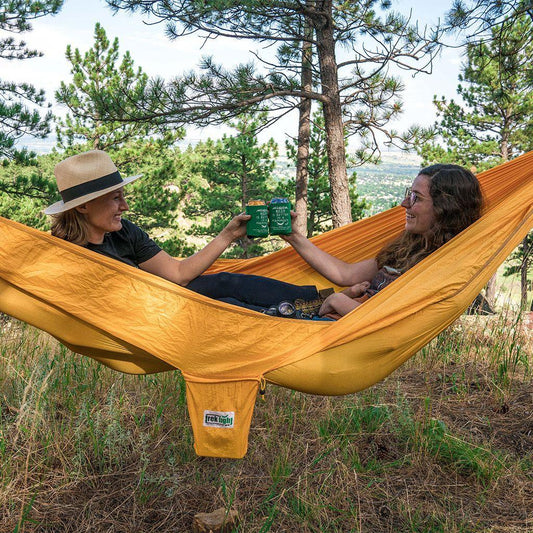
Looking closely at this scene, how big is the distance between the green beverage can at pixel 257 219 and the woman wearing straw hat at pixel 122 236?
22 mm

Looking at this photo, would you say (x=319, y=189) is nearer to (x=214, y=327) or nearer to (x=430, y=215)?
(x=430, y=215)

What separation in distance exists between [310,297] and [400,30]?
4804mm

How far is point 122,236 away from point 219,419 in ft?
Result: 2.37

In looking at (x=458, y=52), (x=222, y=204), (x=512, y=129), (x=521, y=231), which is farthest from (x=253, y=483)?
(x=512, y=129)

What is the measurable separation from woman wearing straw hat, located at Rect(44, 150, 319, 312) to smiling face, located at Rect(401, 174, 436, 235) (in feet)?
1.54

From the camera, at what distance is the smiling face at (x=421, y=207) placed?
6.06 feet

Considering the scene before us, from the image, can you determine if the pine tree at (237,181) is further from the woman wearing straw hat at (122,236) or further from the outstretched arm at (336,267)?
the woman wearing straw hat at (122,236)

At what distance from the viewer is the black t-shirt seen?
1778 mm

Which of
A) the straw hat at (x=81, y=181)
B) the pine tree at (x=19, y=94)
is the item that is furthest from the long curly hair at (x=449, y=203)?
the pine tree at (x=19, y=94)

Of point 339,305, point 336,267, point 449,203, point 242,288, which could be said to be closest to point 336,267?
point 336,267

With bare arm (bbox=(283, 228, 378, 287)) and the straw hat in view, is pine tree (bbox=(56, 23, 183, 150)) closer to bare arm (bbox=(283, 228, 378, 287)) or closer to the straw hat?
bare arm (bbox=(283, 228, 378, 287))

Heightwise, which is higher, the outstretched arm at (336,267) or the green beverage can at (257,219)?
the green beverage can at (257,219)

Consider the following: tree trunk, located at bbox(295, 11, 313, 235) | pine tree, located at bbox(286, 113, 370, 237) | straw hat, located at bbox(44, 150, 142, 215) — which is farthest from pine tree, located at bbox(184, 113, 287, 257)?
straw hat, located at bbox(44, 150, 142, 215)

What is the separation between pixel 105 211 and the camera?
1649 millimetres
